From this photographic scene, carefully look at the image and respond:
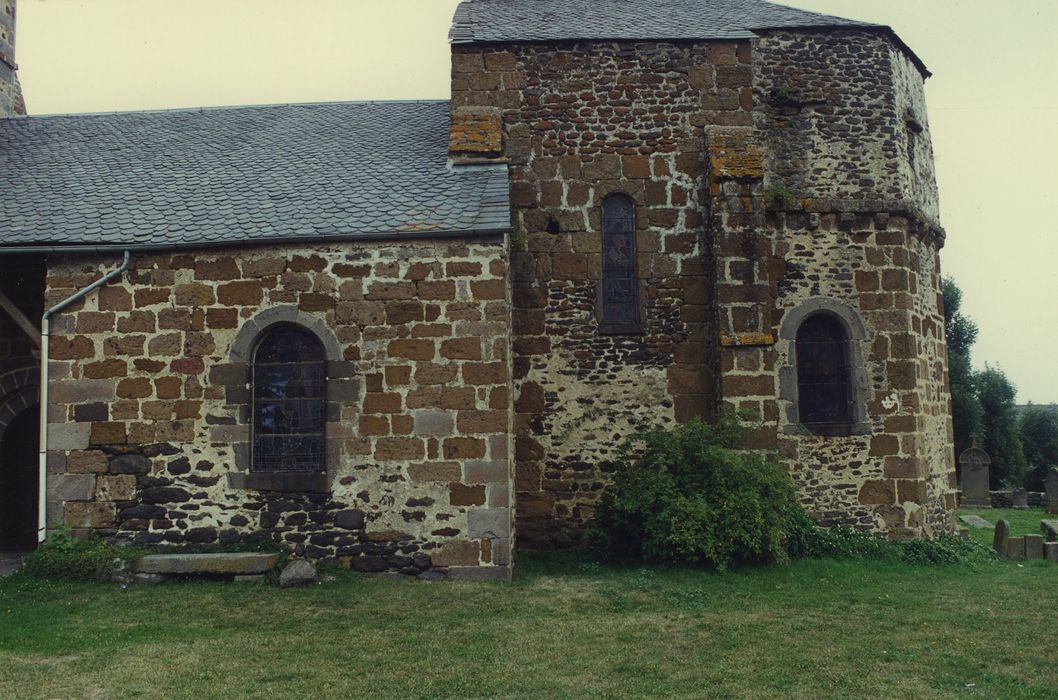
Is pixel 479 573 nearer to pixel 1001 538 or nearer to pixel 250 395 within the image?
pixel 250 395

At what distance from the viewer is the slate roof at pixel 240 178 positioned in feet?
37.6

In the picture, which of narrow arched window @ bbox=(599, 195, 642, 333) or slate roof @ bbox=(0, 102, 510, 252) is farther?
narrow arched window @ bbox=(599, 195, 642, 333)

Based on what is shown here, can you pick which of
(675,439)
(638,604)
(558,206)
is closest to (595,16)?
(558,206)

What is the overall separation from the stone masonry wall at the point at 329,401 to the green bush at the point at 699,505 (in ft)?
5.35

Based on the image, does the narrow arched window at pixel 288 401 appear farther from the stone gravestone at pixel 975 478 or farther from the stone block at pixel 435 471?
the stone gravestone at pixel 975 478

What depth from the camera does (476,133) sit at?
1296 cm

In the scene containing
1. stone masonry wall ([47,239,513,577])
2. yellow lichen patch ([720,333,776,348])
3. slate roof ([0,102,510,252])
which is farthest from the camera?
yellow lichen patch ([720,333,776,348])

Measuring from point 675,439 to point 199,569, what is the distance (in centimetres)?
600

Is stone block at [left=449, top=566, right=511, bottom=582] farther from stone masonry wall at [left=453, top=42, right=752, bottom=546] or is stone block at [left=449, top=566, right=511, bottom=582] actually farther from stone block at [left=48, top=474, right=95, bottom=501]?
stone block at [left=48, top=474, right=95, bottom=501]

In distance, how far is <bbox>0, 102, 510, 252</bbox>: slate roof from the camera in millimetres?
11453

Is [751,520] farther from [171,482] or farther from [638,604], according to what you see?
[171,482]

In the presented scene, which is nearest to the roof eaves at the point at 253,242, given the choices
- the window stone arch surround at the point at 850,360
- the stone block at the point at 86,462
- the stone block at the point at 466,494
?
the stone block at the point at 86,462

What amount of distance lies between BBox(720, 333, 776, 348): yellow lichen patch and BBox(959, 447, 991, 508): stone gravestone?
1486 cm

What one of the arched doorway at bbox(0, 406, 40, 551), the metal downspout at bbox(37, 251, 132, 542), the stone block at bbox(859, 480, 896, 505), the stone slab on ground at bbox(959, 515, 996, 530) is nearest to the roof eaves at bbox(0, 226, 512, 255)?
the metal downspout at bbox(37, 251, 132, 542)
